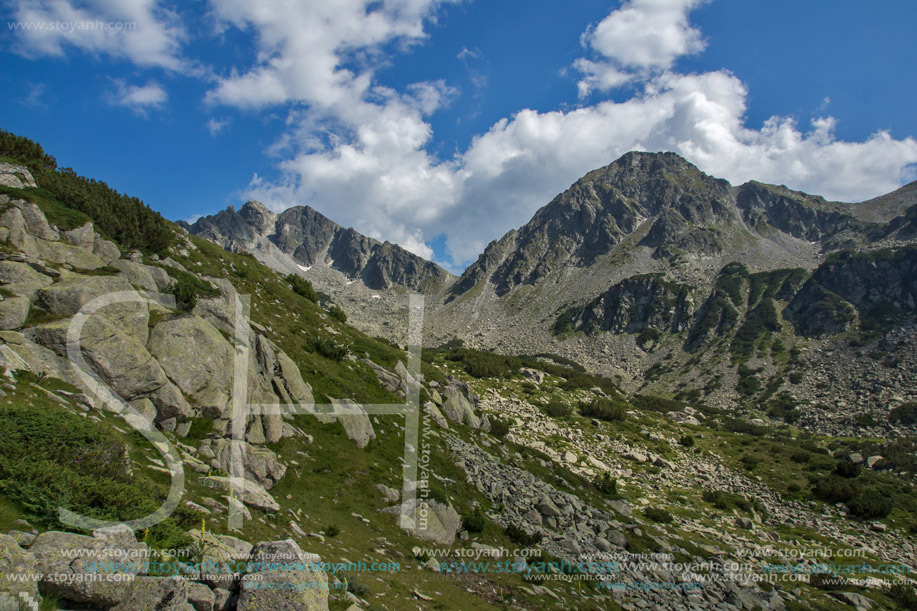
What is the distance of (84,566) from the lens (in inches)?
257

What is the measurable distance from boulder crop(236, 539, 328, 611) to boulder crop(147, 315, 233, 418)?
37.3 ft

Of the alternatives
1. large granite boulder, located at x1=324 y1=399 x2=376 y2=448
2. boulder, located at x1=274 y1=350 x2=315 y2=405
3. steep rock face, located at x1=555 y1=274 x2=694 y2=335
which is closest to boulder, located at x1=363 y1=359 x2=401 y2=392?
large granite boulder, located at x1=324 y1=399 x2=376 y2=448

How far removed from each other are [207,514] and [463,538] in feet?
43.7

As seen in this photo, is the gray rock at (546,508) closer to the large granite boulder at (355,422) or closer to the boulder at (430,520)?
the boulder at (430,520)

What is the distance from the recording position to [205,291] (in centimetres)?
2645

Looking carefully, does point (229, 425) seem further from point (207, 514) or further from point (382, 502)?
point (382, 502)

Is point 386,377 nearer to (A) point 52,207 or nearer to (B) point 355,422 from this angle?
(B) point 355,422

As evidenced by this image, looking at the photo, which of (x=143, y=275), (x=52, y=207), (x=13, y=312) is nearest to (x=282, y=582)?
(x=13, y=312)

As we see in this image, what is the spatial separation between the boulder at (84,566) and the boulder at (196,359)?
11971 mm

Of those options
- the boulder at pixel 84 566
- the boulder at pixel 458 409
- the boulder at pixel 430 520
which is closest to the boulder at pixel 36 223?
the boulder at pixel 84 566

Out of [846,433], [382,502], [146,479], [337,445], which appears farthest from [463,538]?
[846,433]

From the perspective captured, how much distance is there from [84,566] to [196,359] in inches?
552

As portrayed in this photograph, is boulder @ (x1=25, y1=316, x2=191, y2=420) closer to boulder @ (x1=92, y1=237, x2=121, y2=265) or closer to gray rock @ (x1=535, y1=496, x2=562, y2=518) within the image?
boulder @ (x1=92, y1=237, x2=121, y2=265)

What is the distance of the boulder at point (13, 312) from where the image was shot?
45.8ft
